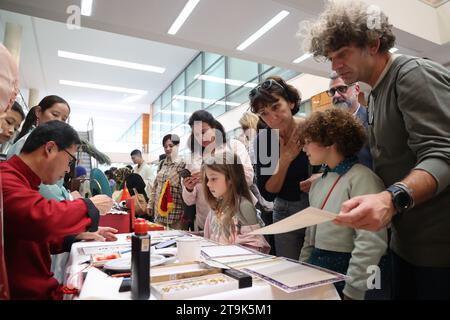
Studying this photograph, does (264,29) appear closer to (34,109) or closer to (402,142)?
(34,109)

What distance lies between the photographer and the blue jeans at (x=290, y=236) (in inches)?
57.1

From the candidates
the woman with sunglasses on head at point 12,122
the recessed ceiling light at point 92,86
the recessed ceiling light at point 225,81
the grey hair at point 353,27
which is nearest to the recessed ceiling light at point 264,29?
the recessed ceiling light at point 225,81

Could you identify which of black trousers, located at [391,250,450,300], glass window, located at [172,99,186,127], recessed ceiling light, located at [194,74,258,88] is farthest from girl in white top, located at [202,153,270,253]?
glass window, located at [172,99,186,127]

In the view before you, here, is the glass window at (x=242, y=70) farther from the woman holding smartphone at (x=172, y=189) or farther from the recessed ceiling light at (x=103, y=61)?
the woman holding smartphone at (x=172, y=189)

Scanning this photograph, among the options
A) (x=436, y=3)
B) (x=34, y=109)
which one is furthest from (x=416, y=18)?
(x=34, y=109)

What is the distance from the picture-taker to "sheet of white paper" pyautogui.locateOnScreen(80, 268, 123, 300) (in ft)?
2.10

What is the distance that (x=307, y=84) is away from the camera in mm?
4992

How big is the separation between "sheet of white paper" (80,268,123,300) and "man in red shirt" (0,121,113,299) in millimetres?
143

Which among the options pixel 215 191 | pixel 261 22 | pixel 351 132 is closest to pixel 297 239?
pixel 215 191

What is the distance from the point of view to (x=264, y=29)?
4152 millimetres

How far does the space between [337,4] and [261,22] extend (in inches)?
130

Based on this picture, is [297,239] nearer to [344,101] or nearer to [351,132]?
[351,132]

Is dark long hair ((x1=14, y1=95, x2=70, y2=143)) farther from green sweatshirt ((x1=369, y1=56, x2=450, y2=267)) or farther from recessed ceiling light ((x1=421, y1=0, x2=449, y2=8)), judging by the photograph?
recessed ceiling light ((x1=421, y1=0, x2=449, y2=8))

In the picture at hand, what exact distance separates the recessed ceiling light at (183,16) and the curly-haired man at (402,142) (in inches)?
116
